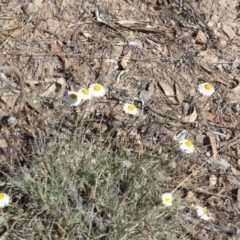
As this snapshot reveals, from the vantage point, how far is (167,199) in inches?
121

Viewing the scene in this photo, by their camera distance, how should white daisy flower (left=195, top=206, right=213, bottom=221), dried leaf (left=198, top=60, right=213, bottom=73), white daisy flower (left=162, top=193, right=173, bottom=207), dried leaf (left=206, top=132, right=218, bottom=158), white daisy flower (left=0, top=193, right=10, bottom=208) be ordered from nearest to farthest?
white daisy flower (left=0, top=193, right=10, bottom=208) < white daisy flower (left=162, top=193, right=173, bottom=207) < white daisy flower (left=195, top=206, right=213, bottom=221) < dried leaf (left=206, top=132, right=218, bottom=158) < dried leaf (left=198, top=60, right=213, bottom=73)

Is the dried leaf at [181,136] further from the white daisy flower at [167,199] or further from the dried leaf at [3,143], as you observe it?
the dried leaf at [3,143]

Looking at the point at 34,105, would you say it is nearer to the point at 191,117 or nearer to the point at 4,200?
the point at 4,200

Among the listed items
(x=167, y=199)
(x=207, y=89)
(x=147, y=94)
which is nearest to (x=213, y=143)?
(x=207, y=89)

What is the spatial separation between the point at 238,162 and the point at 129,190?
0.88 m

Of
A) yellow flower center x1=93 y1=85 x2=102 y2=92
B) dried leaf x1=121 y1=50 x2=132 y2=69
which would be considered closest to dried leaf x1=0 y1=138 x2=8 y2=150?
yellow flower center x1=93 y1=85 x2=102 y2=92

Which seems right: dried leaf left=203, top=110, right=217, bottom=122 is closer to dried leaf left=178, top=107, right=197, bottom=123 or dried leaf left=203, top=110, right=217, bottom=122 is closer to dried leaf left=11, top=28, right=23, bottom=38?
dried leaf left=178, top=107, right=197, bottom=123

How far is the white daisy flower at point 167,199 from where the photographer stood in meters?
3.05

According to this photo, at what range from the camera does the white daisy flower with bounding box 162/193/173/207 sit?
10.00 feet

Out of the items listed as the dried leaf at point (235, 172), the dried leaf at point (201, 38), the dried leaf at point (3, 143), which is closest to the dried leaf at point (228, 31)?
the dried leaf at point (201, 38)

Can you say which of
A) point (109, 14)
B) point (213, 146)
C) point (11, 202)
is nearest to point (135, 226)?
point (11, 202)

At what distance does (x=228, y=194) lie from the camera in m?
3.44

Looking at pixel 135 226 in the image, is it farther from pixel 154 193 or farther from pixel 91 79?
pixel 91 79

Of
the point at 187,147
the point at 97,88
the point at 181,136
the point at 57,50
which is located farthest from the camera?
the point at 57,50
